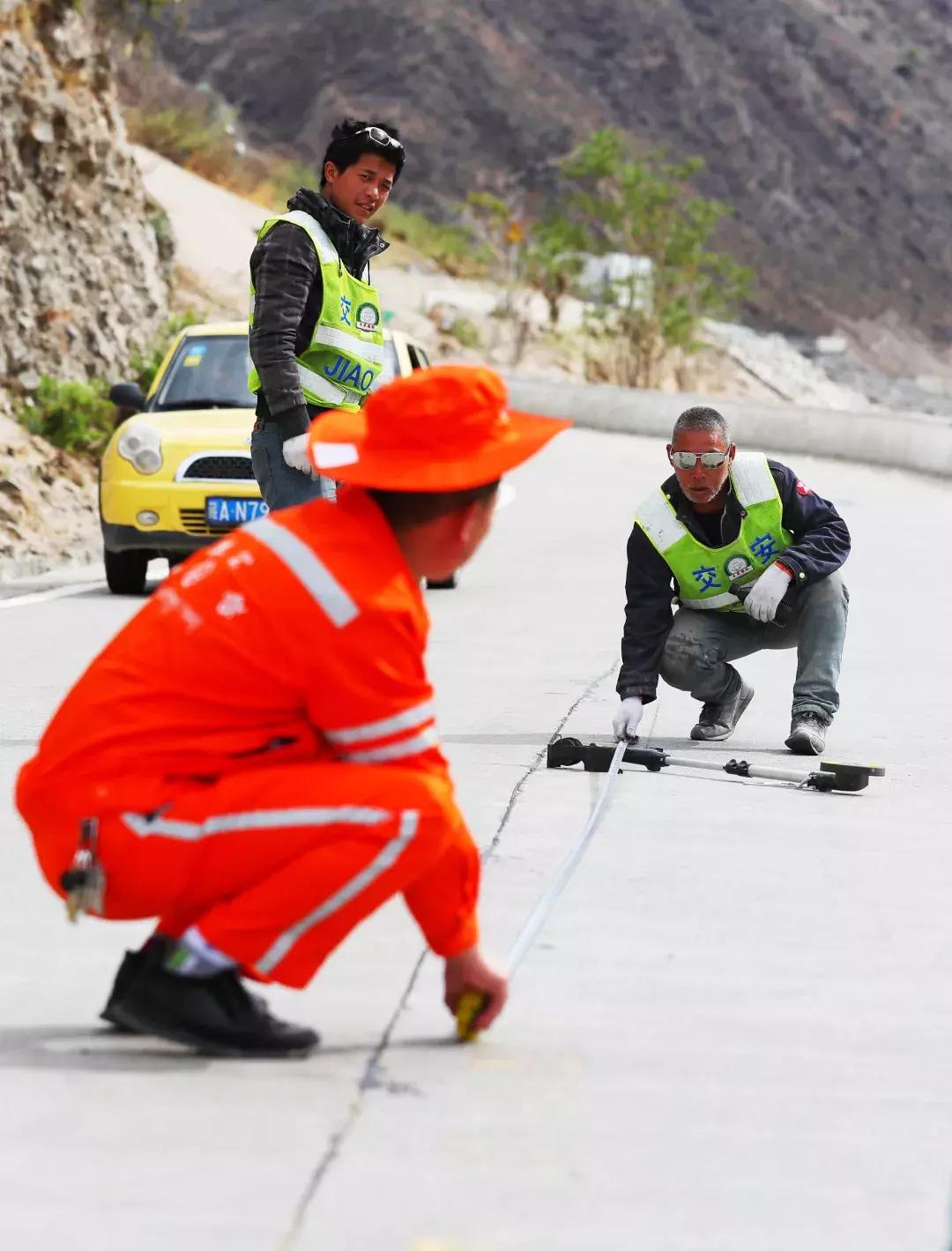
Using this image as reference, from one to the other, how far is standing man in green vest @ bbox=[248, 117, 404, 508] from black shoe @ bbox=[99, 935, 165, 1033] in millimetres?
3022

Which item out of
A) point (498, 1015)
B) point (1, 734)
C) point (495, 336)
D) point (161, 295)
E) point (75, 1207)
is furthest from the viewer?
point (495, 336)

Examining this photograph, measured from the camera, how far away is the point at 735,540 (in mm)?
7816

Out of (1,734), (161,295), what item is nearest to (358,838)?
(1,734)

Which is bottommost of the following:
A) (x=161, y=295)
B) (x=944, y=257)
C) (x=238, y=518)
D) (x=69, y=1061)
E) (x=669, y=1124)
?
(x=944, y=257)

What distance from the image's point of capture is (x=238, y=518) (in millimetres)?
13414

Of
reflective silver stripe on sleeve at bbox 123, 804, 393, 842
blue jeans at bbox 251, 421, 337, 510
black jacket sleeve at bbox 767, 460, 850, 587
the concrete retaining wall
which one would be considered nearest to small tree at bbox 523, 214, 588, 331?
the concrete retaining wall

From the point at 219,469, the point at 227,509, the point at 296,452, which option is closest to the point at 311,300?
the point at 296,452

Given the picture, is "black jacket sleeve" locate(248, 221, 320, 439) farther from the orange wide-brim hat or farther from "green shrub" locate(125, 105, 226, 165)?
"green shrub" locate(125, 105, 226, 165)

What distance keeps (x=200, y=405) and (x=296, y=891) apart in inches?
422

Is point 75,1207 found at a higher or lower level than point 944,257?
higher

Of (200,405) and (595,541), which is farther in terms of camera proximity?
(595,541)

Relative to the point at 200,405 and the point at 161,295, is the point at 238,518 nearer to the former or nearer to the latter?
the point at 200,405

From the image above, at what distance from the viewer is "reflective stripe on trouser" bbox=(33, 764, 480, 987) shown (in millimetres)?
3887

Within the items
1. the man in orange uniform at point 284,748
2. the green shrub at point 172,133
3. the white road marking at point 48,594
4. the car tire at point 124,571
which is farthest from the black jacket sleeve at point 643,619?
the green shrub at point 172,133
